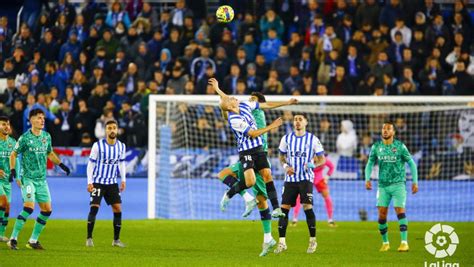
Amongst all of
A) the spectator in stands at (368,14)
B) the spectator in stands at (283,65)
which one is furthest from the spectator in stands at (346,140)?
the spectator in stands at (368,14)

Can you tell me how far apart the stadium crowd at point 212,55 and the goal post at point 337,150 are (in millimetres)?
763

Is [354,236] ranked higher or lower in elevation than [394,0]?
lower

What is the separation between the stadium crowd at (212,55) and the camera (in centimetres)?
2416

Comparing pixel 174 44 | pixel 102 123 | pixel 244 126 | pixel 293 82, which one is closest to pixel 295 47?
pixel 293 82

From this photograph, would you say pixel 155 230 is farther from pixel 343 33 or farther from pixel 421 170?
pixel 343 33

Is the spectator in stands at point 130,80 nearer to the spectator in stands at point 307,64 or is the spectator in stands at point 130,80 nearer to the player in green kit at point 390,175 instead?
the spectator in stands at point 307,64

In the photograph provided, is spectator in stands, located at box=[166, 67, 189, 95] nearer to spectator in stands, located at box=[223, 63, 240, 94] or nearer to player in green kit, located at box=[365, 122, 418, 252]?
spectator in stands, located at box=[223, 63, 240, 94]

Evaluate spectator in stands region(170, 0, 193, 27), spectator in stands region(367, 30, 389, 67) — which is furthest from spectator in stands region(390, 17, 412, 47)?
spectator in stands region(170, 0, 193, 27)

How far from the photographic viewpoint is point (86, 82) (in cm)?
2547

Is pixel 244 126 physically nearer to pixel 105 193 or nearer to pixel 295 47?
pixel 105 193

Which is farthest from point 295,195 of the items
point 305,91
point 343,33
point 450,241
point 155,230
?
point 343,33

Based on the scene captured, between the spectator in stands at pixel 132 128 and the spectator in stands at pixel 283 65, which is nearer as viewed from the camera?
the spectator in stands at pixel 132 128

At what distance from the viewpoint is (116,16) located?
88.8 ft

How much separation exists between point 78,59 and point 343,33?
22.8 feet
